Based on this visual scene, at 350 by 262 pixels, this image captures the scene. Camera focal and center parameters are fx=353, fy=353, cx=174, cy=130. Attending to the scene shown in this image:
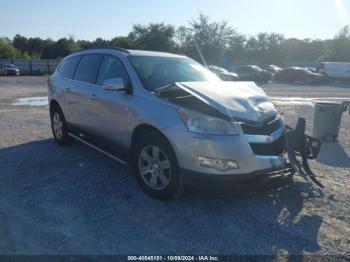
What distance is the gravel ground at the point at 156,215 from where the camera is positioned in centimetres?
327

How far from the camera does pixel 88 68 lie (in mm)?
5789

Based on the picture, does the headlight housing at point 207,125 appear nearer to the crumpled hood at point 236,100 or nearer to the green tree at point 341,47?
the crumpled hood at point 236,100

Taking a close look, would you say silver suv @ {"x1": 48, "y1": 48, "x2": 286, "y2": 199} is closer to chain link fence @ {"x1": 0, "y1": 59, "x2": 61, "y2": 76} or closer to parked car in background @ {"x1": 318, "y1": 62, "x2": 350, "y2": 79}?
parked car in background @ {"x1": 318, "y1": 62, "x2": 350, "y2": 79}

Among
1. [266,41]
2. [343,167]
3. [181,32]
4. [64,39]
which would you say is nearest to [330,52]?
[266,41]

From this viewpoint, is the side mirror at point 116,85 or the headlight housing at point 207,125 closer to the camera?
the headlight housing at point 207,125

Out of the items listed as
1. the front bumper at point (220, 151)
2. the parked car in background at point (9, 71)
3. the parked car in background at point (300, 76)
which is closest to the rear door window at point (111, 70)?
the front bumper at point (220, 151)

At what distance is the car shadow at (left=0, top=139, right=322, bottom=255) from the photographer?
3264mm

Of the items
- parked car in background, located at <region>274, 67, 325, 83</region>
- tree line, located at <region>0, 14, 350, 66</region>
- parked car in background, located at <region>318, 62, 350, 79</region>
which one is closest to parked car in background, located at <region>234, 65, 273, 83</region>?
parked car in background, located at <region>274, 67, 325, 83</region>

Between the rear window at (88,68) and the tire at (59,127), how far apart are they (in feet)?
3.17

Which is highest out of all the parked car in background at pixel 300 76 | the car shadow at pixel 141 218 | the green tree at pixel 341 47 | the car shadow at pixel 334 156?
the green tree at pixel 341 47

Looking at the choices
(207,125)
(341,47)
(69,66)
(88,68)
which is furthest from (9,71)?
(341,47)

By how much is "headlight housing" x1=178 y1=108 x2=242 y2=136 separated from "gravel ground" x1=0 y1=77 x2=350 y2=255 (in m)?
0.57

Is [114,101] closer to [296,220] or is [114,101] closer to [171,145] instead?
[171,145]

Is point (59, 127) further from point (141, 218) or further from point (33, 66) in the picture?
point (33, 66)
